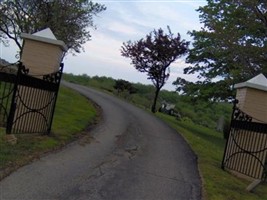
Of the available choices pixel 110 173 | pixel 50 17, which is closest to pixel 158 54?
pixel 50 17

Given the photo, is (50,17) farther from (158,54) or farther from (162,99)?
(162,99)

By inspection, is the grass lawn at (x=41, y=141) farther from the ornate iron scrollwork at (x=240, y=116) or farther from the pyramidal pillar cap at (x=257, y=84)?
the pyramidal pillar cap at (x=257, y=84)

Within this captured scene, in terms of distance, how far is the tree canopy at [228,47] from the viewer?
51.4 ft

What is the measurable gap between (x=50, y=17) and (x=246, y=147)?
14273 mm

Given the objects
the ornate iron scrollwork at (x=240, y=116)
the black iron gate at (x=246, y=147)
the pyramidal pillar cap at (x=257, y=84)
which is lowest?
the black iron gate at (x=246, y=147)

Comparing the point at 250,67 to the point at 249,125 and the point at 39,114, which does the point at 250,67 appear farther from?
the point at 39,114

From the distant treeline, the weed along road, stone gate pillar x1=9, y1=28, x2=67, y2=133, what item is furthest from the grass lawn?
the distant treeline

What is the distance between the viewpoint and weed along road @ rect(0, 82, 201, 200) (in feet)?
21.2

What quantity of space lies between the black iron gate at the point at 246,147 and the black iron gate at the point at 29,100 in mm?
4449

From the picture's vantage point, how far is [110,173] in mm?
8031

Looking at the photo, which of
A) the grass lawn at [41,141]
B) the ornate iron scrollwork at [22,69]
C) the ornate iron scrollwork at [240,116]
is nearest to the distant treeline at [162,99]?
the grass lawn at [41,141]

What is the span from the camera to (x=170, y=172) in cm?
920

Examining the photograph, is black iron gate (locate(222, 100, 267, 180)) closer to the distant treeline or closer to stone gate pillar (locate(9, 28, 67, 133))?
stone gate pillar (locate(9, 28, 67, 133))

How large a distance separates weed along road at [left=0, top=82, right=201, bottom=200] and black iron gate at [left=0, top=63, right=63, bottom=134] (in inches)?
43.8
